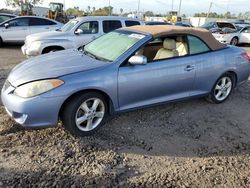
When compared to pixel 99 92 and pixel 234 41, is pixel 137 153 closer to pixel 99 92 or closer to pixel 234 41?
pixel 99 92

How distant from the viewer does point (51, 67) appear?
12.5 ft

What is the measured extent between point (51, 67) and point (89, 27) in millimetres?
5541

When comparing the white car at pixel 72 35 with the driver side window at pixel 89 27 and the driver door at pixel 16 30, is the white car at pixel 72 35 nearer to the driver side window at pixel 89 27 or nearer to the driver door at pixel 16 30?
the driver side window at pixel 89 27

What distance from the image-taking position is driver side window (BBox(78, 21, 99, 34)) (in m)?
8.91

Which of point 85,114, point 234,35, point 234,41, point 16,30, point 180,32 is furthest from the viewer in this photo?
point 234,41

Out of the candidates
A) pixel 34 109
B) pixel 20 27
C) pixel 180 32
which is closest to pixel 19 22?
pixel 20 27

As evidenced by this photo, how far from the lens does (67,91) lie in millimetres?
3473

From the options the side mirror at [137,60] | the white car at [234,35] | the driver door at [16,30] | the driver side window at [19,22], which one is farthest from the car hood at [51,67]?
the white car at [234,35]

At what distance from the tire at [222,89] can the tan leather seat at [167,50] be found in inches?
44.0

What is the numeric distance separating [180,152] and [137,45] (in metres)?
1.68

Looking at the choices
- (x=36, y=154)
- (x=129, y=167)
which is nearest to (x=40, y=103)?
(x=36, y=154)

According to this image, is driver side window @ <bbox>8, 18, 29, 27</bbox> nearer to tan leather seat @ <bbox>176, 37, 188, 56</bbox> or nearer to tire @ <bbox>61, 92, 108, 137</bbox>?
tan leather seat @ <bbox>176, 37, 188, 56</bbox>

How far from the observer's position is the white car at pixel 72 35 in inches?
324

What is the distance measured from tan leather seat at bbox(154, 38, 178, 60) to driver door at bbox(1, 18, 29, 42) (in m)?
9.36
